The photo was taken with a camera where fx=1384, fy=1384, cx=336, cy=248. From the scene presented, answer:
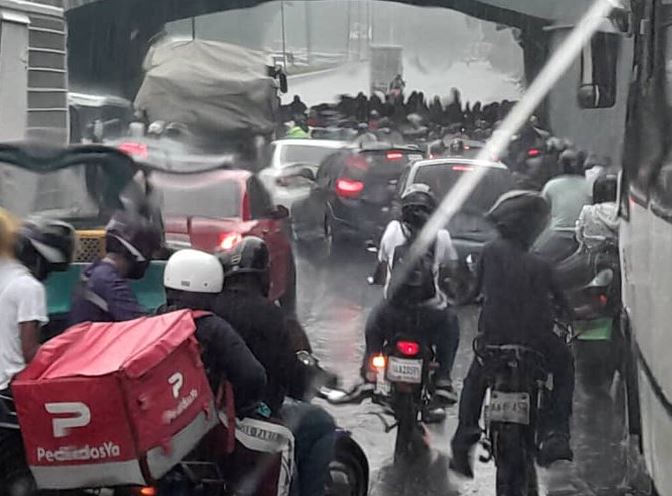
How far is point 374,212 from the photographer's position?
1413 cm

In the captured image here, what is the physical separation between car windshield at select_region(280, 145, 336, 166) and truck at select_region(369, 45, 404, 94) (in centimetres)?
182

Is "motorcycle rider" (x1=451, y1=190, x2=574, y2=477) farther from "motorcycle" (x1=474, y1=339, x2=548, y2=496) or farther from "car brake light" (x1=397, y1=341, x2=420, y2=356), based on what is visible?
"car brake light" (x1=397, y1=341, x2=420, y2=356)

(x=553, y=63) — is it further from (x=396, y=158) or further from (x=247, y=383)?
(x=396, y=158)

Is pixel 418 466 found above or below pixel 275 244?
below

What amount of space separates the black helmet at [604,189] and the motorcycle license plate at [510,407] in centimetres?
196

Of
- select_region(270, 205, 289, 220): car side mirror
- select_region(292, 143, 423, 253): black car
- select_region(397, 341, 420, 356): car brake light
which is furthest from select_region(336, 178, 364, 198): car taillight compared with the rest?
select_region(397, 341, 420, 356): car brake light

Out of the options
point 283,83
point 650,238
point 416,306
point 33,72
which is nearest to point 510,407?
A: point 416,306

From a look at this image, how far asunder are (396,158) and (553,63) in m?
6.00

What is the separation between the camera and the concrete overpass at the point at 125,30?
9.62 m

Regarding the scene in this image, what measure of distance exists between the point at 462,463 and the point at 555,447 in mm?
669

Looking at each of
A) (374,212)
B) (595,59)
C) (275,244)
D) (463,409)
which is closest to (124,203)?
(275,244)

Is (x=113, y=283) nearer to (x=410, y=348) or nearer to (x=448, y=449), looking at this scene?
(x=410, y=348)

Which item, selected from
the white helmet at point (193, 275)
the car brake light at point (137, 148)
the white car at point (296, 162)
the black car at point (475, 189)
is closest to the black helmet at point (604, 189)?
the black car at point (475, 189)

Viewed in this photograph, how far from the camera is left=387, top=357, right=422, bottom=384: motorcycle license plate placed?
685 centimetres
